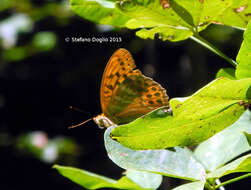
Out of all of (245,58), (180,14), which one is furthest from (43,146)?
(245,58)

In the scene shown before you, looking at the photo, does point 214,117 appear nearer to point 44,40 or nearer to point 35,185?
point 44,40

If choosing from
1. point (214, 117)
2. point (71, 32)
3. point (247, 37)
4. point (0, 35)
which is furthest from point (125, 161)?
point (71, 32)

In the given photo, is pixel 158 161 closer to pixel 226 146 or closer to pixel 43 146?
pixel 226 146

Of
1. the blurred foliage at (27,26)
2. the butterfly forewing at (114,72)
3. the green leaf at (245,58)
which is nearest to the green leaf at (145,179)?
the butterfly forewing at (114,72)

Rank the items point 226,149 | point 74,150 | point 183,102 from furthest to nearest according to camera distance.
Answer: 1. point 74,150
2. point 226,149
3. point 183,102

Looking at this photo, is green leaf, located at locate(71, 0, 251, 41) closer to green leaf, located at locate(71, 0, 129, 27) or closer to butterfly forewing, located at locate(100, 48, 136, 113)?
green leaf, located at locate(71, 0, 129, 27)

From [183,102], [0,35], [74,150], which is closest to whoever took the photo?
[183,102]
